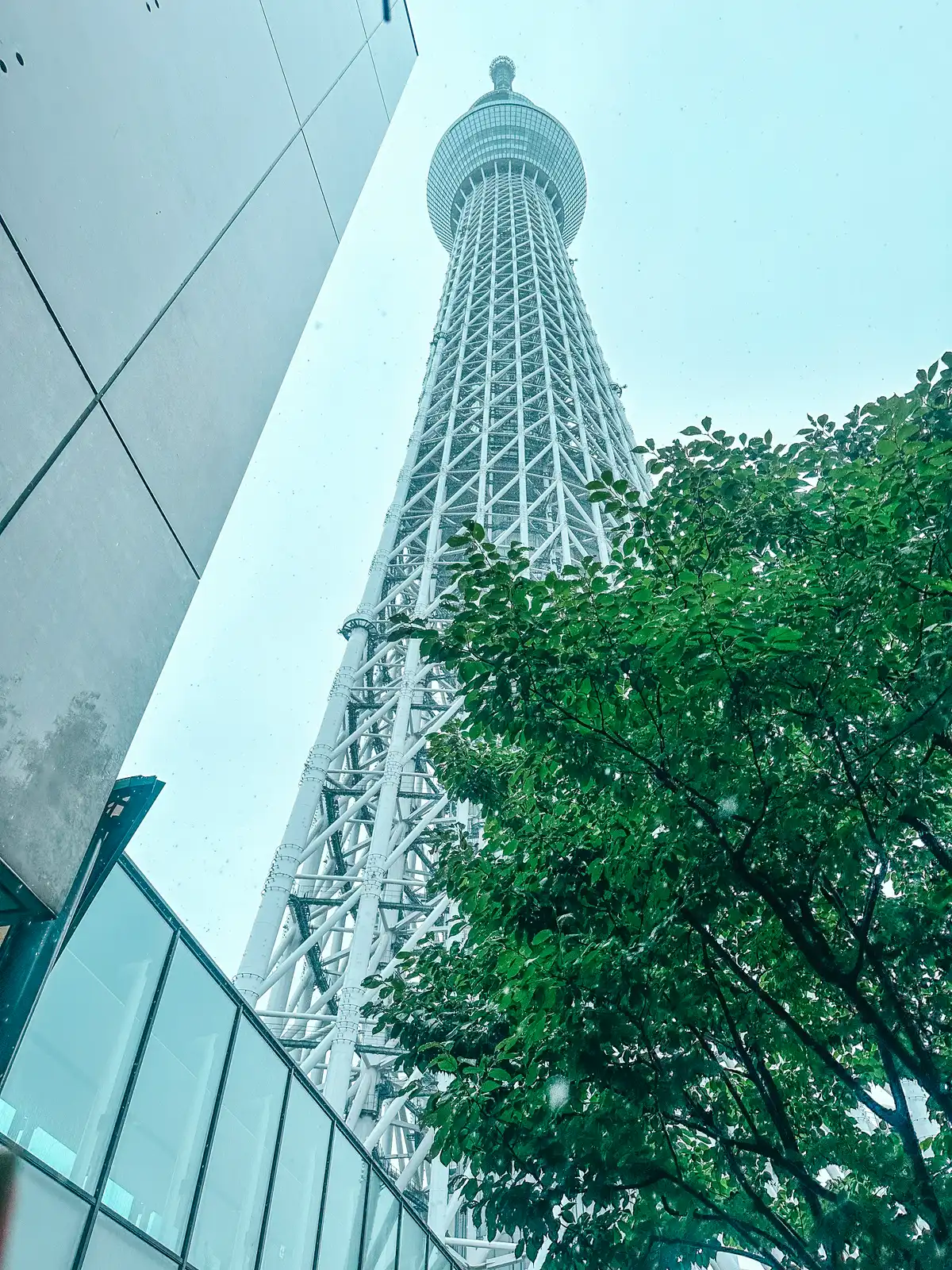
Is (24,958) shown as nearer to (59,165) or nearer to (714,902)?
(59,165)

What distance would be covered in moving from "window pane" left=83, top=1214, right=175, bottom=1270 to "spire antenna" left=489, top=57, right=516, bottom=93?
304ft

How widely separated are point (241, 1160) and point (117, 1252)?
7.33 ft

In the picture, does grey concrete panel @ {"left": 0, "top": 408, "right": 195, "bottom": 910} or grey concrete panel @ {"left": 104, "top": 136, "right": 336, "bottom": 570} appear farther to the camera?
grey concrete panel @ {"left": 104, "top": 136, "right": 336, "bottom": 570}

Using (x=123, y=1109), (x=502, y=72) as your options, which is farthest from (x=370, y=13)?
(x=502, y=72)

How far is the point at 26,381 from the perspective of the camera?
4.07 metres

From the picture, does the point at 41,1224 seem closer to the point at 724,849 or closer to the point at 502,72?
the point at 724,849

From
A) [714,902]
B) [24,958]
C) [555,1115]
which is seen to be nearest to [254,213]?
[24,958]

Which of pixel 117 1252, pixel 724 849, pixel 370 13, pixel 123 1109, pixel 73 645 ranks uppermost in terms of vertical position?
pixel 370 13

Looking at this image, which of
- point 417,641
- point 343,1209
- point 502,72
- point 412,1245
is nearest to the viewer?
point 343,1209

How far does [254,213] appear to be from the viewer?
687 centimetres

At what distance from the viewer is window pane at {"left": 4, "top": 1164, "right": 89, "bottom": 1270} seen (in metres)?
5.74

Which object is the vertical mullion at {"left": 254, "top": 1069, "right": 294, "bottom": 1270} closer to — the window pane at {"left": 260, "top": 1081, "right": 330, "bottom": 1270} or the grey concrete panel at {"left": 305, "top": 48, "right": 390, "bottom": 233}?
the window pane at {"left": 260, "top": 1081, "right": 330, "bottom": 1270}

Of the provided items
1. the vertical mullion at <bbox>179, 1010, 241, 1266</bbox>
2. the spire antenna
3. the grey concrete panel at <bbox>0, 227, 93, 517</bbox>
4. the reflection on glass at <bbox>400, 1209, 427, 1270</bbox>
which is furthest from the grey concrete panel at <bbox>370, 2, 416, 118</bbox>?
the spire antenna

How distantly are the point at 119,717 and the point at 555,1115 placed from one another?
160 inches
